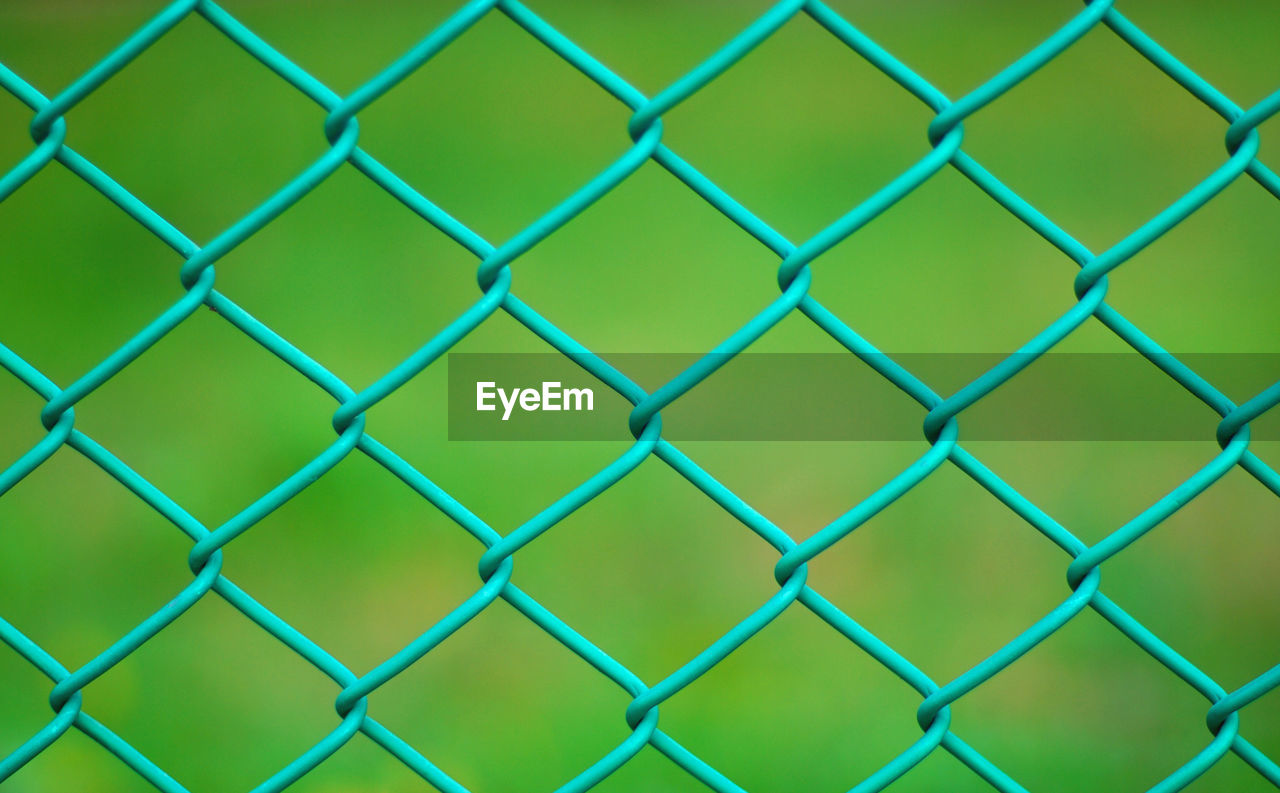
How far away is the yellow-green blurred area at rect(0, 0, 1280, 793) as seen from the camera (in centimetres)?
207

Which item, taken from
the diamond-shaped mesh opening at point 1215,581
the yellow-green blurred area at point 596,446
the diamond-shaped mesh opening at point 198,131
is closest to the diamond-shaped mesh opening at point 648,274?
the yellow-green blurred area at point 596,446

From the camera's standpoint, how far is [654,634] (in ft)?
7.50

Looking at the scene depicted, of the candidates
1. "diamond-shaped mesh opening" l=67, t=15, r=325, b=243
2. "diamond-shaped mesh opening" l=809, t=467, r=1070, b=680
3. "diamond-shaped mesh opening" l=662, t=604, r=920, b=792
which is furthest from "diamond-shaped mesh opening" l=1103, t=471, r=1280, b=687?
"diamond-shaped mesh opening" l=67, t=15, r=325, b=243

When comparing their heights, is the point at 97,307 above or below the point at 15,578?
above

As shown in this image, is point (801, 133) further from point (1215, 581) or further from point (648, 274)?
point (1215, 581)

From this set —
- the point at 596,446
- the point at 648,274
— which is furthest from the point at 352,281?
the point at 596,446

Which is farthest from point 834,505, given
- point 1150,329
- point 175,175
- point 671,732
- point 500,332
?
point 175,175

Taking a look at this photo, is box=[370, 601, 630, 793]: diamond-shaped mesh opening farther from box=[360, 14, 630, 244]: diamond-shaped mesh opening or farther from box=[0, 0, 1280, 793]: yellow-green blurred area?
box=[360, 14, 630, 244]: diamond-shaped mesh opening

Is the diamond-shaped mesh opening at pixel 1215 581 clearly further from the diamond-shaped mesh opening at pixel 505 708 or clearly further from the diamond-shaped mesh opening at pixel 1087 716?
the diamond-shaped mesh opening at pixel 505 708

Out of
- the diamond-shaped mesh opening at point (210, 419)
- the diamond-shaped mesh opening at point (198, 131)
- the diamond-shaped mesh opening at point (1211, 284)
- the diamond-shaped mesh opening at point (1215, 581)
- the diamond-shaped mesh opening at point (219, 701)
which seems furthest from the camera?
the diamond-shaped mesh opening at point (198, 131)

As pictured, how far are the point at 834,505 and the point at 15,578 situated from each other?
1787 mm

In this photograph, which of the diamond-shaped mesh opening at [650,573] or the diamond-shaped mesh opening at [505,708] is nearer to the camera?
the diamond-shaped mesh opening at [505,708]

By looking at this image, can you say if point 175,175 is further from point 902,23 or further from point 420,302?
point 902,23

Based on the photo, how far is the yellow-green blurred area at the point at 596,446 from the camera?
2072 millimetres
